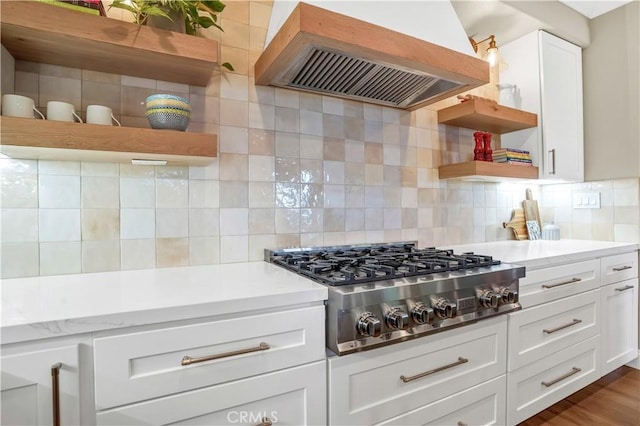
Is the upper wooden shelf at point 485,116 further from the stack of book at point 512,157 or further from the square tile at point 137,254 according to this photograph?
the square tile at point 137,254

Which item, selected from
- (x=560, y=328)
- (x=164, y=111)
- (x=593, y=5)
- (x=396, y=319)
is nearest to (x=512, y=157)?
(x=560, y=328)

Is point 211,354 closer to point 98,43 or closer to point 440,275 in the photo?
point 440,275

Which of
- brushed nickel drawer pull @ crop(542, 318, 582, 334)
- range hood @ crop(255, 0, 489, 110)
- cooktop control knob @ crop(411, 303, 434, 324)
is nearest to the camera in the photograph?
cooktop control knob @ crop(411, 303, 434, 324)

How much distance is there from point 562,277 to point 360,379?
4.23ft

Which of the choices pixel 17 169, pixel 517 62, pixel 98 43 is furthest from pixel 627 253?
pixel 17 169

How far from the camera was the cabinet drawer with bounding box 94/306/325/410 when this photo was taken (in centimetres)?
78

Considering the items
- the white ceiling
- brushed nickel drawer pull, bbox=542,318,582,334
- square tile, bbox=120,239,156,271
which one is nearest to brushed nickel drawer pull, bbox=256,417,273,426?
square tile, bbox=120,239,156,271

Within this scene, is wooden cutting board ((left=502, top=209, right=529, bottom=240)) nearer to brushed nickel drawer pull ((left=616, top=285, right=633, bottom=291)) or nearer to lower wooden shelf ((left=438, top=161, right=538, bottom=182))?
lower wooden shelf ((left=438, top=161, right=538, bottom=182))

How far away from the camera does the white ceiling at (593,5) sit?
2178 mm

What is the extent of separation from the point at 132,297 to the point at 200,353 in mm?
243

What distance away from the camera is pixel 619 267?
2059 millimetres

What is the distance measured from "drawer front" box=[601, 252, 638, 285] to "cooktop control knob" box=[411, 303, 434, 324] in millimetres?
1538

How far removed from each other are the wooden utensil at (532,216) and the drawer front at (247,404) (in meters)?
2.17

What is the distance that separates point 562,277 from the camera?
1691 millimetres
